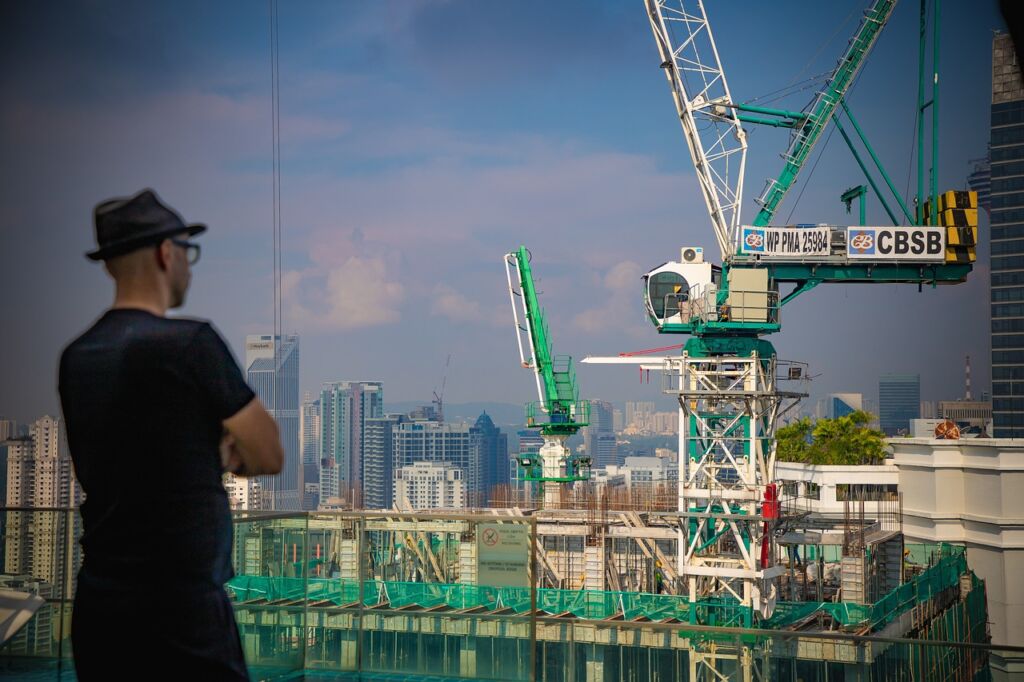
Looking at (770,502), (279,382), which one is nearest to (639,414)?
(279,382)

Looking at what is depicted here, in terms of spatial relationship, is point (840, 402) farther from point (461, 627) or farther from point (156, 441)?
point (156, 441)

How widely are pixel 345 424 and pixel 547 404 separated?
41831 millimetres

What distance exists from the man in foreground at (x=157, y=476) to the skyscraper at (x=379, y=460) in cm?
7068

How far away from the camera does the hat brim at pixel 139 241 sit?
4.96ft

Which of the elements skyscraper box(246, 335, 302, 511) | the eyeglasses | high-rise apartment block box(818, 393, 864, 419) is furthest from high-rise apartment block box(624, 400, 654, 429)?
the eyeglasses

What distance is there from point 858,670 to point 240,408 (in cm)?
386

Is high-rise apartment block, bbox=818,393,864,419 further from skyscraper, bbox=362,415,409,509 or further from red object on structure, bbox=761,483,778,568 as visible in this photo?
red object on structure, bbox=761,483,778,568

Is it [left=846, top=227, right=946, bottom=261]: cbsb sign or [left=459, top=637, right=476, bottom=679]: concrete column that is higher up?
[left=846, top=227, right=946, bottom=261]: cbsb sign

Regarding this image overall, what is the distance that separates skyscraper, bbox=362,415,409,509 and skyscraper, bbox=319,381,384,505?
0.57 metres

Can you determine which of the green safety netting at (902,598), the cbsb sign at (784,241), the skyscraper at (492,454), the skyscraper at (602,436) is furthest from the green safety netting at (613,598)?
the skyscraper at (602,436)

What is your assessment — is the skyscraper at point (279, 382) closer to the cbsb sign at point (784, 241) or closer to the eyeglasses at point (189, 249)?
the cbsb sign at point (784, 241)

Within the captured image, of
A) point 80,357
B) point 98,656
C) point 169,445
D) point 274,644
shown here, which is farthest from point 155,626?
point 274,644

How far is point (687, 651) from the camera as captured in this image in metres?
4.96

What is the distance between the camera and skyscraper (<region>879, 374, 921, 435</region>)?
86250 millimetres
